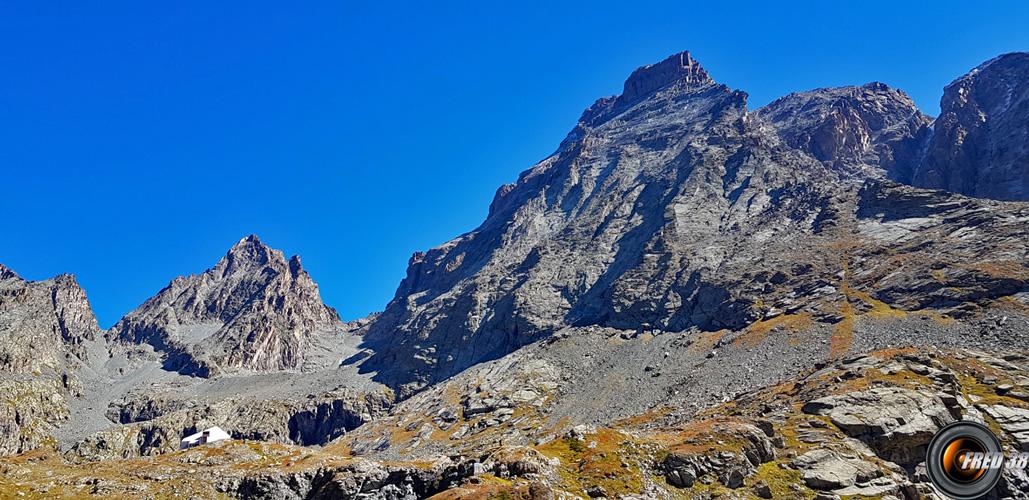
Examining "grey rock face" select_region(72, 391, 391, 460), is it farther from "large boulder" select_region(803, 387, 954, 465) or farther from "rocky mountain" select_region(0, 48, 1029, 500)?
"large boulder" select_region(803, 387, 954, 465)

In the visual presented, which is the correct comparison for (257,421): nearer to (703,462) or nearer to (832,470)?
(703,462)

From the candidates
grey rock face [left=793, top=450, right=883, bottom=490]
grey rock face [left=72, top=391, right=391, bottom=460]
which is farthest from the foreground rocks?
grey rock face [left=72, top=391, right=391, bottom=460]

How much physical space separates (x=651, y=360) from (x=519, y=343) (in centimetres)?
5454

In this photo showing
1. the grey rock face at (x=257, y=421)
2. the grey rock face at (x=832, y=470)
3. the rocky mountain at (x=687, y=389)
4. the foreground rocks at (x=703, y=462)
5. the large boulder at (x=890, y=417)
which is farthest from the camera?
the grey rock face at (x=257, y=421)

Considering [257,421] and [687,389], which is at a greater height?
[257,421]

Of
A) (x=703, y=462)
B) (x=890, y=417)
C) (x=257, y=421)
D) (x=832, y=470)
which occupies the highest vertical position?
(x=257, y=421)

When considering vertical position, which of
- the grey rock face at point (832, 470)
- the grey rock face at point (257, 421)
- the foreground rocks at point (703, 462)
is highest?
the grey rock face at point (257, 421)

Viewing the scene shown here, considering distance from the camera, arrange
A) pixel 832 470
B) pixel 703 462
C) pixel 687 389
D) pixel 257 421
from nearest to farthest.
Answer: pixel 703 462 < pixel 832 470 < pixel 687 389 < pixel 257 421

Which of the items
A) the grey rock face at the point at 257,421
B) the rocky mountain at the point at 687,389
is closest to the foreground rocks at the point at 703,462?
the rocky mountain at the point at 687,389

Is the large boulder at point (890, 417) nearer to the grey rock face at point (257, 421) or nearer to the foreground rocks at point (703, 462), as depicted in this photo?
the foreground rocks at point (703, 462)

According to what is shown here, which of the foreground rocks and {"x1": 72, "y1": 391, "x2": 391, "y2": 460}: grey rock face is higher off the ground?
{"x1": 72, "y1": 391, "x2": 391, "y2": 460}: grey rock face

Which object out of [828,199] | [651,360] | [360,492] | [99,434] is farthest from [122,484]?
[828,199]

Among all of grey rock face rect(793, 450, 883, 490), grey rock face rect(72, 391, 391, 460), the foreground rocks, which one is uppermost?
grey rock face rect(72, 391, 391, 460)

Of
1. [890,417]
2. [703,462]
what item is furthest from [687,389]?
[703,462]
